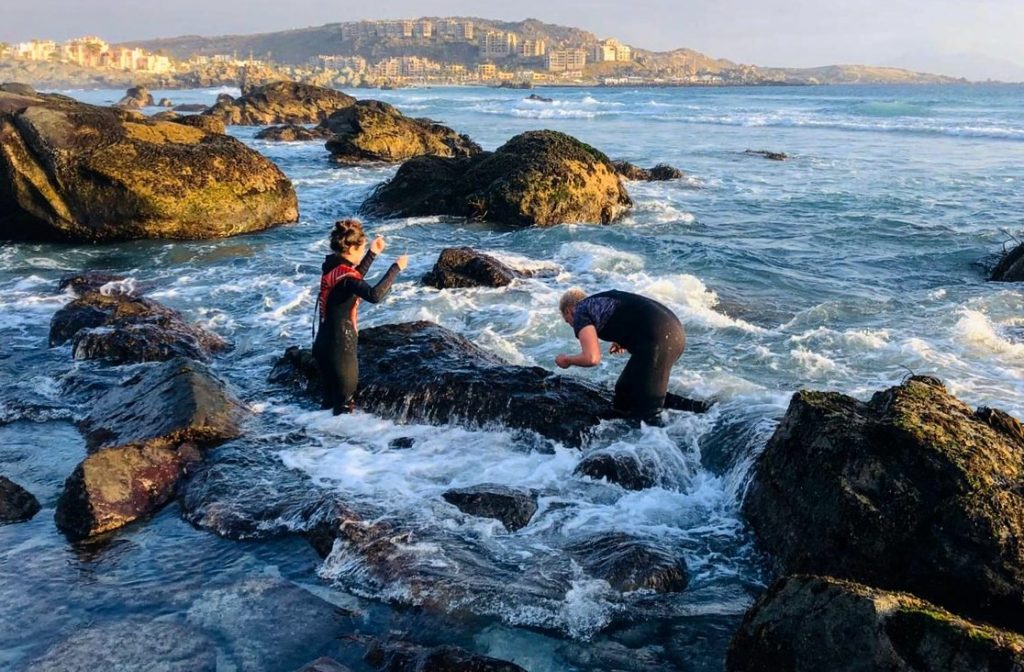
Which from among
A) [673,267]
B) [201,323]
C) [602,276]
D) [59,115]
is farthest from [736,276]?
[59,115]

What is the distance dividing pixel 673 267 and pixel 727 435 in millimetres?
7804

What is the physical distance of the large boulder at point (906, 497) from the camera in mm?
4398

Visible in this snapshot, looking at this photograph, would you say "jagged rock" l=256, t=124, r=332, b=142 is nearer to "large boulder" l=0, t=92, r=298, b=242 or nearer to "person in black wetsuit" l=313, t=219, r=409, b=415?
"large boulder" l=0, t=92, r=298, b=242

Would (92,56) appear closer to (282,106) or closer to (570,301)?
(282,106)

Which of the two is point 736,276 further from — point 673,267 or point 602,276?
point 602,276

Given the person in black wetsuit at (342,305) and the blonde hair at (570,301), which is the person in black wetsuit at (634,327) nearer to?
the blonde hair at (570,301)

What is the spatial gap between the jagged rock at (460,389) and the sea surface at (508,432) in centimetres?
18

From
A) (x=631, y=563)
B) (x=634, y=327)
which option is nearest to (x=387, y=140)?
(x=634, y=327)

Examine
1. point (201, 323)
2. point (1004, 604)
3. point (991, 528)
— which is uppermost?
point (991, 528)

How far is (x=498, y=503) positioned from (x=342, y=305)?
2.52m

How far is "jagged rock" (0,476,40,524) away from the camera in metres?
5.98

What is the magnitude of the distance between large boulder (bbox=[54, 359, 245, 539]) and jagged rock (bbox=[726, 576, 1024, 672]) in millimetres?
4427

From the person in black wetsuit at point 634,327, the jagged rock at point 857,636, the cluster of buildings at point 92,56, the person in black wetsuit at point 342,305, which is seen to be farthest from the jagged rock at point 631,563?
the cluster of buildings at point 92,56

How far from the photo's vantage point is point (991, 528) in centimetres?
443
